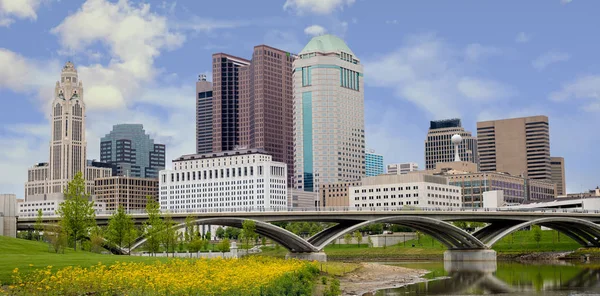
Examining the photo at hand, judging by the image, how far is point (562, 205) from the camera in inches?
7505

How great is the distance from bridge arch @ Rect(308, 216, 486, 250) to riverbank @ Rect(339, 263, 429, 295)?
18.0 metres

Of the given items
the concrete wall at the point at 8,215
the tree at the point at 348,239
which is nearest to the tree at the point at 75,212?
the concrete wall at the point at 8,215

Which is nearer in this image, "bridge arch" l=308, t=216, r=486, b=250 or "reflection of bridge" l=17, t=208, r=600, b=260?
"reflection of bridge" l=17, t=208, r=600, b=260

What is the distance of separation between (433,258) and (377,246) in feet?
89.8

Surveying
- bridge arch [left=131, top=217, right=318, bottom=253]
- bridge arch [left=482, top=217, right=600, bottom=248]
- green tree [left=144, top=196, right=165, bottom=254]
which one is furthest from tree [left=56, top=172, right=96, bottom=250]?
Answer: bridge arch [left=482, top=217, right=600, bottom=248]

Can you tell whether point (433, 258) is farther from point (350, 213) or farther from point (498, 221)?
point (350, 213)

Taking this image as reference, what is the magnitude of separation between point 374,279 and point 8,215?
4387cm

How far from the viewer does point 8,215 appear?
91812 mm

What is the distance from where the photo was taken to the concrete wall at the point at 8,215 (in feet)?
297

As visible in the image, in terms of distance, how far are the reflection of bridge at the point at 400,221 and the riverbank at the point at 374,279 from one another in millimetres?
16971

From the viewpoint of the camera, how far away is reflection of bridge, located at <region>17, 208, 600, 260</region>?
351 feet

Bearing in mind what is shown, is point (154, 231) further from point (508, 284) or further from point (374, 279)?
point (508, 284)

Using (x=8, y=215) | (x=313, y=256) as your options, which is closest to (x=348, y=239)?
(x=313, y=256)

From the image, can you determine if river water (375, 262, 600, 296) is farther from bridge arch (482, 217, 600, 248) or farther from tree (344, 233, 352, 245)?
tree (344, 233, 352, 245)
